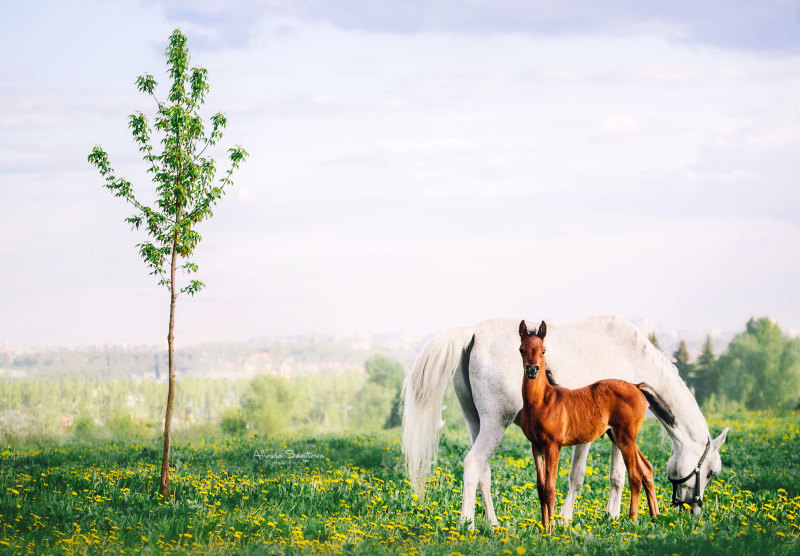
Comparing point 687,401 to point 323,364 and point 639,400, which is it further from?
point 323,364

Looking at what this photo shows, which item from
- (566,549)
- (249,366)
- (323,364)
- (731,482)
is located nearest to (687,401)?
(566,549)

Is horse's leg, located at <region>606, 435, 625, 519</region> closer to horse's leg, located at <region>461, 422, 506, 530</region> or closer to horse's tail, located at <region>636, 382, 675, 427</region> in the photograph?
horse's tail, located at <region>636, 382, 675, 427</region>

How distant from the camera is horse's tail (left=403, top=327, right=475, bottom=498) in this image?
9.16 m

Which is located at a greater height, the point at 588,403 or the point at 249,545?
the point at 588,403

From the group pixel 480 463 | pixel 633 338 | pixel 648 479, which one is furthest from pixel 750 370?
pixel 480 463

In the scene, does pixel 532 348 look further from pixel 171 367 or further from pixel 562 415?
pixel 171 367

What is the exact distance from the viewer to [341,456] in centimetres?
1503

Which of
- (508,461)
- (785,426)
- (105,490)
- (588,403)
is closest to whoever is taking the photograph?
(588,403)

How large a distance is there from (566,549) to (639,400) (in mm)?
2098

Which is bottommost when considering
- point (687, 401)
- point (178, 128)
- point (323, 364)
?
point (323, 364)

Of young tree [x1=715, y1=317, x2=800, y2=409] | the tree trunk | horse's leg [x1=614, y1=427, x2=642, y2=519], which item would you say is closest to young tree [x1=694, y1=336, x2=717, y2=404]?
young tree [x1=715, y1=317, x2=800, y2=409]

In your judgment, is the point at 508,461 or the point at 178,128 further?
the point at 508,461

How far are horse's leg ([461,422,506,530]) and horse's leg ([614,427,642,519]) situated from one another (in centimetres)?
139

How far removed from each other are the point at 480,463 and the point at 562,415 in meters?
1.42
